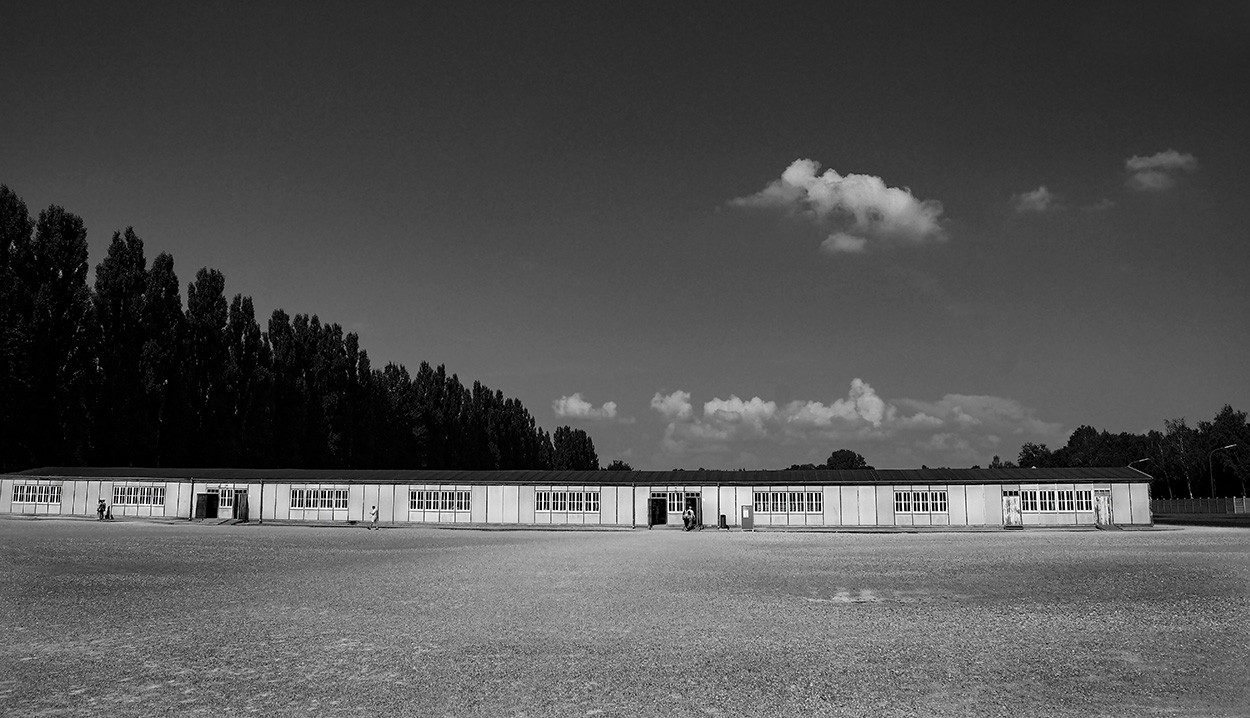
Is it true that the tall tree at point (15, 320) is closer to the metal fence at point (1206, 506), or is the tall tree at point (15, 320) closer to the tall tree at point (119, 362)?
the tall tree at point (119, 362)

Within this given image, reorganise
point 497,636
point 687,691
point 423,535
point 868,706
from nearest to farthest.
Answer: point 868,706 < point 687,691 < point 497,636 < point 423,535

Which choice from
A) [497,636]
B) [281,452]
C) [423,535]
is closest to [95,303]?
[281,452]

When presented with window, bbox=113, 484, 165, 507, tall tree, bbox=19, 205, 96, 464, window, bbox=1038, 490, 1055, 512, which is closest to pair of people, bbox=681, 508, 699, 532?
window, bbox=1038, 490, 1055, 512

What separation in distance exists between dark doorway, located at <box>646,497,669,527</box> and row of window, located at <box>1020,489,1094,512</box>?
19.4 meters

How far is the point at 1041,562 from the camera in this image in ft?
82.7

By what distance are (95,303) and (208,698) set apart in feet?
177

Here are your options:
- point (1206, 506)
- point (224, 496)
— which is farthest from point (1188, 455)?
point (224, 496)

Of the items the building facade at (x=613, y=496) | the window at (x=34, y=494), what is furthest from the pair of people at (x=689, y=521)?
the window at (x=34, y=494)

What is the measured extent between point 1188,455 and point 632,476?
89341mm

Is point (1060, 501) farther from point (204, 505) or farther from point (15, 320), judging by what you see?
point (15, 320)

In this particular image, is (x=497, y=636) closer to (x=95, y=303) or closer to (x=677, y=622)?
(x=677, y=622)

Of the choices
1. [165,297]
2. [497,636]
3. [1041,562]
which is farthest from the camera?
[165,297]

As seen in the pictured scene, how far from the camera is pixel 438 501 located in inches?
2133

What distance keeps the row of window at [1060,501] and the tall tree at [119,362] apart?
52146 mm
